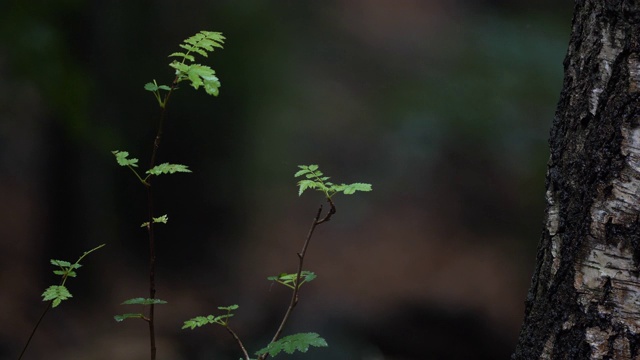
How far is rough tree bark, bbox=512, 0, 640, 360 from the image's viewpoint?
3.17 feet

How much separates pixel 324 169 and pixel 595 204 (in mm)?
1445

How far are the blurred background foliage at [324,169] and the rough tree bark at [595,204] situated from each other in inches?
50.2

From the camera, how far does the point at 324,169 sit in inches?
93.9

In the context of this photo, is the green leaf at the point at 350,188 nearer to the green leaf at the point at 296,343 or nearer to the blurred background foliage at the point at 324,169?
the green leaf at the point at 296,343

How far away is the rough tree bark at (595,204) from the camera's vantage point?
0.97 meters

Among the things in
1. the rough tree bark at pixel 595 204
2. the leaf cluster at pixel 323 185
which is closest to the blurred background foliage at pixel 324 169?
the leaf cluster at pixel 323 185

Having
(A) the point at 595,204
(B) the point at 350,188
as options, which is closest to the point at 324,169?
(B) the point at 350,188

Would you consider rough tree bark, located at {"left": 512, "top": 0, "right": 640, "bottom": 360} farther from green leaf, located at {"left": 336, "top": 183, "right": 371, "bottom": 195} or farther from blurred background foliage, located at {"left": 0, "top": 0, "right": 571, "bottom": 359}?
blurred background foliage, located at {"left": 0, "top": 0, "right": 571, "bottom": 359}

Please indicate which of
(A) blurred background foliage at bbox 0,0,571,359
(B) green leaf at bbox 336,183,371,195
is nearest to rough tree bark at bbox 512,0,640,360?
(B) green leaf at bbox 336,183,371,195

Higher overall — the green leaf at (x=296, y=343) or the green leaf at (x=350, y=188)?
the green leaf at (x=350, y=188)

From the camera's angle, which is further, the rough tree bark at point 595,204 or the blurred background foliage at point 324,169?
the blurred background foliage at point 324,169

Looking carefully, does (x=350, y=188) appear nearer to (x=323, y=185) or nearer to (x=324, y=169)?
(x=323, y=185)

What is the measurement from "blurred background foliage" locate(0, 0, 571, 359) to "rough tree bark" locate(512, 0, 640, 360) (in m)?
1.27

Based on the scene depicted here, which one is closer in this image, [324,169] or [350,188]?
[350,188]
